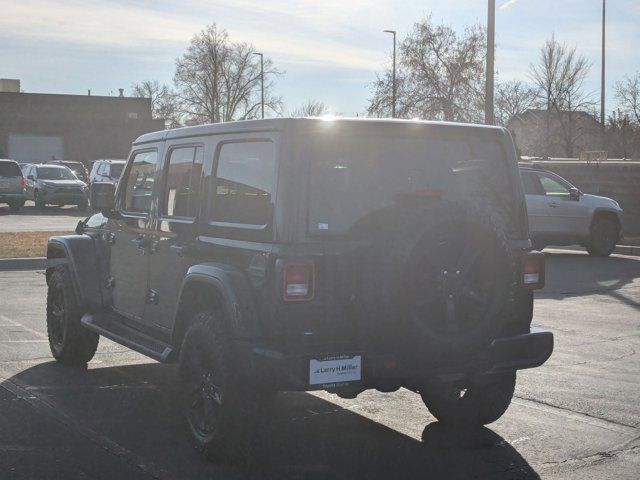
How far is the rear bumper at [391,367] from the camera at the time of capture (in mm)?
4801

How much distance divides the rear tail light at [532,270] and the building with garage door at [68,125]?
207ft

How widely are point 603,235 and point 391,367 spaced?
14.7 meters

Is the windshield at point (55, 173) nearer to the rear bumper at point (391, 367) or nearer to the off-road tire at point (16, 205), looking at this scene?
the off-road tire at point (16, 205)

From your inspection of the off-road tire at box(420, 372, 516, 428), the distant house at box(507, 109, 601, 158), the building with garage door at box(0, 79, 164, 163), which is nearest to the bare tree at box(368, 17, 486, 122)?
the distant house at box(507, 109, 601, 158)

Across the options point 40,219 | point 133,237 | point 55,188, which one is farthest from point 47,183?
point 133,237

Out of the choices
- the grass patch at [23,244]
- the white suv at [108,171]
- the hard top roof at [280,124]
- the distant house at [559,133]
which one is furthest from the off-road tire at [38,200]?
the hard top roof at [280,124]

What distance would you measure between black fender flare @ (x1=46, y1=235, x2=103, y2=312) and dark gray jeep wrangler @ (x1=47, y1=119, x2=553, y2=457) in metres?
1.61

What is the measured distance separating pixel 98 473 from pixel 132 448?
0.49 metres

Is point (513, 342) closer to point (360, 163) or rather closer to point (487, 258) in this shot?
point (487, 258)

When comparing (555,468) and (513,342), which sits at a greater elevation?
(513,342)

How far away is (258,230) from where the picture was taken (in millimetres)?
5156

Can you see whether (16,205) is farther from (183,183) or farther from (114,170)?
(183,183)

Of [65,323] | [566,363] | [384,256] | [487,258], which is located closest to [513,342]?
[487,258]

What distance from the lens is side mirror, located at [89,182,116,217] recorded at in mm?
7234
